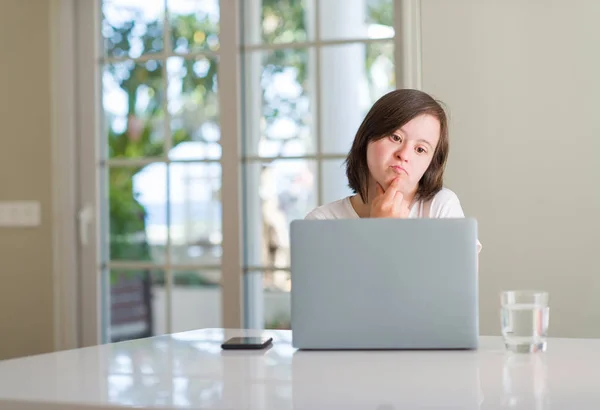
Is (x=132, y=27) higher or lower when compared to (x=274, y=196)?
higher

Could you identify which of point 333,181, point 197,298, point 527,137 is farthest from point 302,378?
point 197,298

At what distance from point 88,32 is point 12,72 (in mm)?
406

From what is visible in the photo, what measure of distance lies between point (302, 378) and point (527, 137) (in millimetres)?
2203

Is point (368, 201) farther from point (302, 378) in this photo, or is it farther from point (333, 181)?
point (333, 181)

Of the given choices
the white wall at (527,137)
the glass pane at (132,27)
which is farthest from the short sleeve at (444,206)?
the glass pane at (132,27)

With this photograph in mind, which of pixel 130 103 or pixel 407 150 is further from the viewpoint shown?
pixel 130 103

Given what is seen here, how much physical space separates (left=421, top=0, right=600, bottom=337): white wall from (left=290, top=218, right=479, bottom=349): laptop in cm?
178

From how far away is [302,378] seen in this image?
1253mm

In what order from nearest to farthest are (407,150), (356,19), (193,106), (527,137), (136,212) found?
(407,150) < (527,137) < (356,19) < (136,212) < (193,106)

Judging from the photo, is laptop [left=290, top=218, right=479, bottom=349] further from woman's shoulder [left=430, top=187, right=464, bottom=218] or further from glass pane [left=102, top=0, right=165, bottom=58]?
glass pane [left=102, top=0, right=165, bottom=58]

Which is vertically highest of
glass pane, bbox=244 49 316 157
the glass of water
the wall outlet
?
glass pane, bbox=244 49 316 157

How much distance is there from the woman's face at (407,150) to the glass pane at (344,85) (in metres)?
1.70

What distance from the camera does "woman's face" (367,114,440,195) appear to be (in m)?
1.87

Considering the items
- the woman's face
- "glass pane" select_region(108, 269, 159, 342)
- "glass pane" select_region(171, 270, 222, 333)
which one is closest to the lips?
the woman's face
